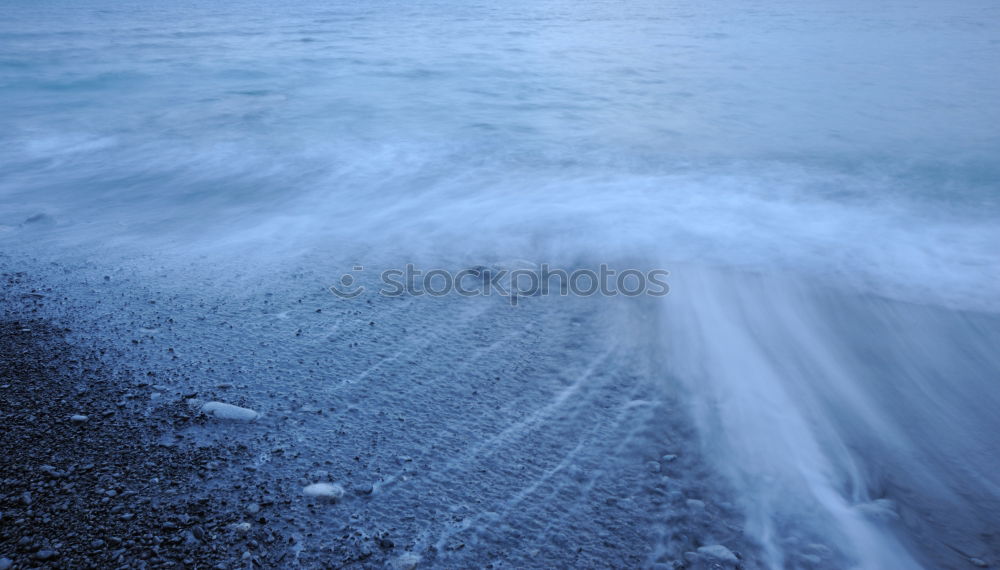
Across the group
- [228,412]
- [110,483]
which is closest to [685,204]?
[228,412]

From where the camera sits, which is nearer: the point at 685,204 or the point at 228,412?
the point at 228,412

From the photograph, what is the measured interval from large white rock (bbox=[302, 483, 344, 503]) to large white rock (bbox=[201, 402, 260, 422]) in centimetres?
48

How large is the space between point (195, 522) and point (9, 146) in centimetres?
687

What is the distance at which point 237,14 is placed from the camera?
63.5 feet

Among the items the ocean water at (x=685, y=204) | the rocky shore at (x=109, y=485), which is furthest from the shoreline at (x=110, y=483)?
the ocean water at (x=685, y=204)

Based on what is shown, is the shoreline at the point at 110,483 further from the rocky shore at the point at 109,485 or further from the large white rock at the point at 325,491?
the large white rock at the point at 325,491

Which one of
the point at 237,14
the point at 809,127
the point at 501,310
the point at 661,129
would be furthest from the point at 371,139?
the point at 237,14

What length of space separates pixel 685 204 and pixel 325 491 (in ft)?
13.1

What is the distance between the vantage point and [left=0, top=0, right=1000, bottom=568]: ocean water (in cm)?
251

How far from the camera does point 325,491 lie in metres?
2.11

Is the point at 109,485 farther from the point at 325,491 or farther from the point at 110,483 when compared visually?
the point at 325,491

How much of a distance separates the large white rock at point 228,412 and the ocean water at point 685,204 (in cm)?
83

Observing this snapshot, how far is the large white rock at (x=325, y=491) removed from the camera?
2096 mm

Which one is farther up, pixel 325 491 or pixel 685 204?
pixel 685 204
